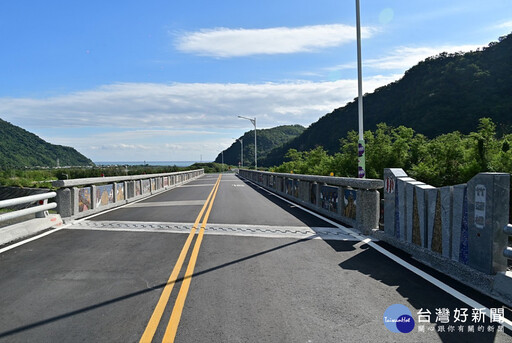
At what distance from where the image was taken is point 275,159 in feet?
442

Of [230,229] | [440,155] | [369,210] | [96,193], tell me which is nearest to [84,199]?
[96,193]

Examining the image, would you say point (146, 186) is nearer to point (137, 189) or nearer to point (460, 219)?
point (137, 189)

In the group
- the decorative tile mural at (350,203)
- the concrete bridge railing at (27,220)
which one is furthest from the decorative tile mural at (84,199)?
the decorative tile mural at (350,203)

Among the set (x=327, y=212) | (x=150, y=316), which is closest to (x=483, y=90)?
(x=327, y=212)

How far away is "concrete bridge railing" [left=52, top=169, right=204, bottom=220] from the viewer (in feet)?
37.7

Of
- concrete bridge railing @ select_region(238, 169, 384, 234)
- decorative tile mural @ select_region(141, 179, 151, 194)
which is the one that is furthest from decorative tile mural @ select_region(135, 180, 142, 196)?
concrete bridge railing @ select_region(238, 169, 384, 234)

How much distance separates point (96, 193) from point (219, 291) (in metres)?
10.5

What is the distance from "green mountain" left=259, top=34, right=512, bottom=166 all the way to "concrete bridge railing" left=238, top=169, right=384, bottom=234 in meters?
32.9

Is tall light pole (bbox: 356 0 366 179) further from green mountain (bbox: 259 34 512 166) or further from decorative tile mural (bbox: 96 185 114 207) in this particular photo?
green mountain (bbox: 259 34 512 166)

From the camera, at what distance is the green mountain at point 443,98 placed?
58031mm

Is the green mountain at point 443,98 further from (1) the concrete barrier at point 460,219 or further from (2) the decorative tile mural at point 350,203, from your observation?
(1) the concrete barrier at point 460,219

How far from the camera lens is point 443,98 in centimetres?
7025

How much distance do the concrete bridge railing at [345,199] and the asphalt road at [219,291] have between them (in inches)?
42.8

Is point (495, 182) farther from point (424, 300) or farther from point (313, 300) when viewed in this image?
point (313, 300)
